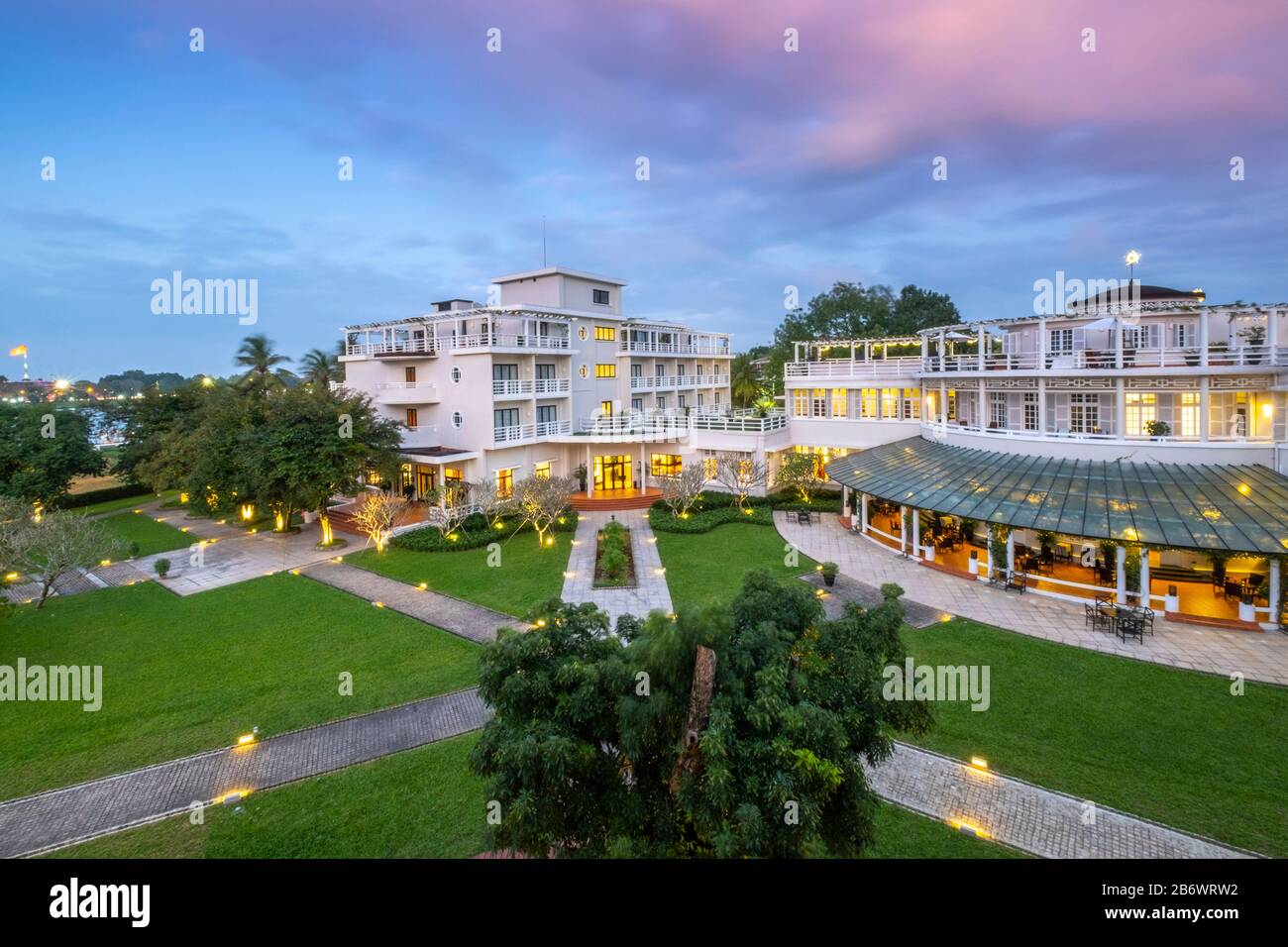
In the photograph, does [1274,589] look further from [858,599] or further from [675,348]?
[675,348]

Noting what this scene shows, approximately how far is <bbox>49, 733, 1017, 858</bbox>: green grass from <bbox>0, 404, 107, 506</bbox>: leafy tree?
100 feet

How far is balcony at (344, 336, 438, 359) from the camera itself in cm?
3372

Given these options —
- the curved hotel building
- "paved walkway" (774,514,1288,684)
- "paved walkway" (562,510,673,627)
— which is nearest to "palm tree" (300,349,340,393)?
the curved hotel building

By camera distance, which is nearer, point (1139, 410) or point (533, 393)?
point (1139, 410)

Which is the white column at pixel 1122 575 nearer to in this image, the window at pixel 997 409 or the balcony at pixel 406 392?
the window at pixel 997 409

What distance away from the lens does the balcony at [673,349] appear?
41.9 m

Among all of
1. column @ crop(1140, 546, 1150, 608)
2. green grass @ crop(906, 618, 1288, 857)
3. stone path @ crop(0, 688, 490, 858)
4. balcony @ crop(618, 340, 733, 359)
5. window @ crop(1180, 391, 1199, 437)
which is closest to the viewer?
green grass @ crop(906, 618, 1288, 857)

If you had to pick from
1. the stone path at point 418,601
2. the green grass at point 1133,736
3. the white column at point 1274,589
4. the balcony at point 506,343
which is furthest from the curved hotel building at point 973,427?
the stone path at point 418,601

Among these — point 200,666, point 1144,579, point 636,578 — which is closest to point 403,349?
point 636,578

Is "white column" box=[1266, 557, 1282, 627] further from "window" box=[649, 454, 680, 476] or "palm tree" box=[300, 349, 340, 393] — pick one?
"palm tree" box=[300, 349, 340, 393]

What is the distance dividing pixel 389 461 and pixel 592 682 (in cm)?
2363

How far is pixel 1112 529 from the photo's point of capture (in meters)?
17.0

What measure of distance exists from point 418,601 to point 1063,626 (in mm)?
18534

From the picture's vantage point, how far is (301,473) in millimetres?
25000
